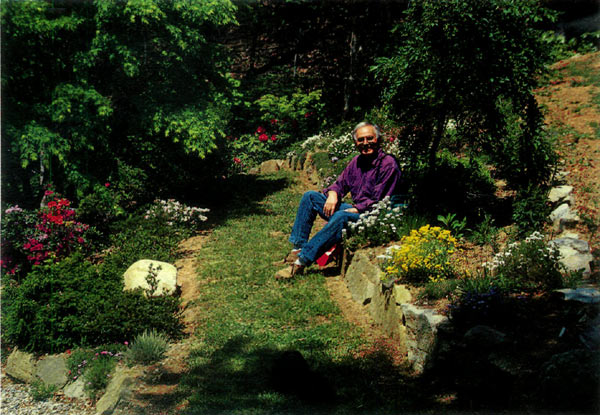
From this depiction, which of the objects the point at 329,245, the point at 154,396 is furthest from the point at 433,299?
the point at 154,396

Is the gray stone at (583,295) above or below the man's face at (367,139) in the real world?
below

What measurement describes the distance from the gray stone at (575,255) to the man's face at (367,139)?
2.70 meters

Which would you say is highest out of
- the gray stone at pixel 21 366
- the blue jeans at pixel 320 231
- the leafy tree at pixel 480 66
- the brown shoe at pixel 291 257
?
the leafy tree at pixel 480 66

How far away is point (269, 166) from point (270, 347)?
1103cm

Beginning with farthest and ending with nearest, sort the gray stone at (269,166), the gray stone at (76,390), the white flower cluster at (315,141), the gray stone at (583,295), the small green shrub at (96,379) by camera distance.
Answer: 1. the gray stone at (269,166)
2. the white flower cluster at (315,141)
3. the gray stone at (76,390)
4. the small green shrub at (96,379)
5. the gray stone at (583,295)

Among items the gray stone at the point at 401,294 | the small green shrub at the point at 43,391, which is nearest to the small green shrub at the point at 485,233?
the gray stone at the point at 401,294

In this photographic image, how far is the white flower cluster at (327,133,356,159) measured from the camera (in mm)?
11666

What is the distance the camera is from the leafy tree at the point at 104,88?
7.96 metres

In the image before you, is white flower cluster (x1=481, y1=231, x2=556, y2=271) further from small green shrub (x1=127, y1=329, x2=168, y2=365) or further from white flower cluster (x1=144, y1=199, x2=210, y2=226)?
white flower cluster (x1=144, y1=199, x2=210, y2=226)

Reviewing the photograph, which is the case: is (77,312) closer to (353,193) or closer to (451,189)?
(353,193)

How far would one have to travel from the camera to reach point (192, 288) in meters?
7.12

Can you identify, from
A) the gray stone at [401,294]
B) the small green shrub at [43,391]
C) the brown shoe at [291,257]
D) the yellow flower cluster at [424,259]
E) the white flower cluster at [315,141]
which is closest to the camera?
the gray stone at [401,294]

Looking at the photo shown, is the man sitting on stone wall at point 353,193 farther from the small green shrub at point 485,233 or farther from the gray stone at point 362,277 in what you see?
the small green shrub at point 485,233

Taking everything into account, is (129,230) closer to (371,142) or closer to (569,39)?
(371,142)
